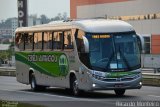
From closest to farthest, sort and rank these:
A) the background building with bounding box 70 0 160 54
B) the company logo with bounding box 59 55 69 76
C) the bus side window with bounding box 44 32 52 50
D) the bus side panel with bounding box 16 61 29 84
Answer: the company logo with bounding box 59 55 69 76, the bus side window with bounding box 44 32 52 50, the bus side panel with bounding box 16 61 29 84, the background building with bounding box 70 0 160 54

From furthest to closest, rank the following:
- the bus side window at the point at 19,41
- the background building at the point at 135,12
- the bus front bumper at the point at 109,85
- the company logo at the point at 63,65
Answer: the background building at the point at 135,12 < the bus side window at the point at 19,41 < the company logo at the point at 63,65 < the bus front bumper at the point at 109,85

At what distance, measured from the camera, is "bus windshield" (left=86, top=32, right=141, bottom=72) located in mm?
23188

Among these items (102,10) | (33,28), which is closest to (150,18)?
(102,10)

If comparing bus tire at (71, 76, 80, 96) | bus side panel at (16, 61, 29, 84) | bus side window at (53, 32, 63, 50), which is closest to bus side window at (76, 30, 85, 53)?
bus tire at (71, 76, 80, 96)

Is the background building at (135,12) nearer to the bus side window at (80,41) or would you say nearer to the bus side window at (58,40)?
A: the bus side window at (58,40)

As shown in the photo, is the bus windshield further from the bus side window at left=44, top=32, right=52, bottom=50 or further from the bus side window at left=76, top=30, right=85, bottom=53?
the bus side window at left=44, top=32, right=52, bottom=50

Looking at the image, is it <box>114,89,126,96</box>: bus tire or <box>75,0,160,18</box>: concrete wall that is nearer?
<box>114,89,126,96</box>: bus tire

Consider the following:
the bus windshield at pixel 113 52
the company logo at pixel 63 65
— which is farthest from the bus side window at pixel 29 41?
the bus windshield at pixel 113 52

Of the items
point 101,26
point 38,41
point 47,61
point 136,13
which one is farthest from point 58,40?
point 136,13

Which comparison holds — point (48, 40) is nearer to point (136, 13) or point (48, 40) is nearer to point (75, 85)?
point (75, 85)

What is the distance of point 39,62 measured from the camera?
94.1 ft

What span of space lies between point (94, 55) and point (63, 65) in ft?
9.51

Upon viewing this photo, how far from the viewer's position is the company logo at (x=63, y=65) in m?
25.5

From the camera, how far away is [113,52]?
2333 cm
